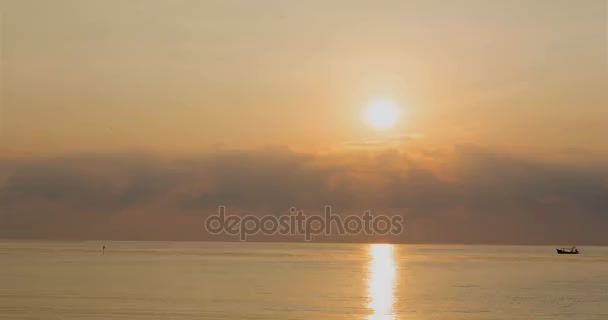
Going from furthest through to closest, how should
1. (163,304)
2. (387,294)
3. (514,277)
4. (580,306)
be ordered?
(514,277) < (387,294) < (580,306) < (163,304)

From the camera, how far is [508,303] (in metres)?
78.1

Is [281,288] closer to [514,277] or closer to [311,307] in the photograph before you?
[311,307]

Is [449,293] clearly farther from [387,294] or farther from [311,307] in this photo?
[311,307]

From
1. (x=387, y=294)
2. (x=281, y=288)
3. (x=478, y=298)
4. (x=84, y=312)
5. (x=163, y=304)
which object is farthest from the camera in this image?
(x=281, y=288)

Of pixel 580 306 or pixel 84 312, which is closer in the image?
pixel 84 312

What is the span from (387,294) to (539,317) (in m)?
25.1

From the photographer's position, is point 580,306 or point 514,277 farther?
point 514,277

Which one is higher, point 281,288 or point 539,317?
point 281,288

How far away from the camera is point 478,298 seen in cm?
8344

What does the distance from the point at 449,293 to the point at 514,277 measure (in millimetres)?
39959

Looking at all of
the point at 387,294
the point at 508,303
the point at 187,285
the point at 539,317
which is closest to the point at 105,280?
the point at 187,285

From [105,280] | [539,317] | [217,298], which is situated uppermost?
[105,280]

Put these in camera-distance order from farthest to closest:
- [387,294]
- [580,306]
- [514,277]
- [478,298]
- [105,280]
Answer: [514,277], [105,280], [387,294], [478,298], [580,306]

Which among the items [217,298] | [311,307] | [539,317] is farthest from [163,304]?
[539,317]
